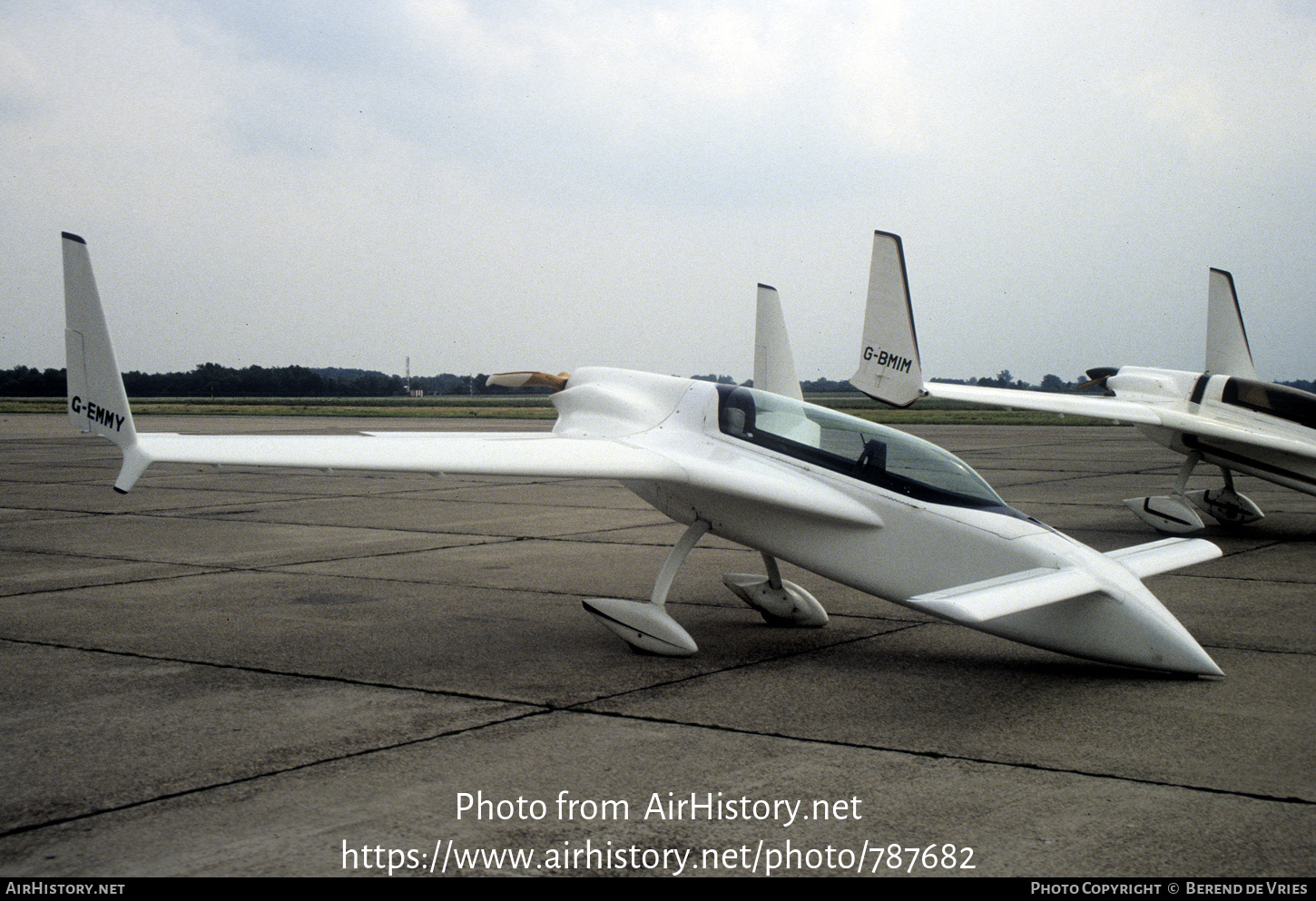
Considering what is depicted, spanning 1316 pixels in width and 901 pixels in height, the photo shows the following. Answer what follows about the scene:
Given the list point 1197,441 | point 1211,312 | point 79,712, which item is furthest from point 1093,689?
point 1211,312

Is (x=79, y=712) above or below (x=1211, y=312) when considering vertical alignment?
below

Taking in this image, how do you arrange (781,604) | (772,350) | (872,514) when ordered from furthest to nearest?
(772,350)
(781,604)
(872,514)

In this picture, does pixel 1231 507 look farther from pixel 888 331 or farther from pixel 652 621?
pixel 652 621

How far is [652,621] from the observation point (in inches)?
298

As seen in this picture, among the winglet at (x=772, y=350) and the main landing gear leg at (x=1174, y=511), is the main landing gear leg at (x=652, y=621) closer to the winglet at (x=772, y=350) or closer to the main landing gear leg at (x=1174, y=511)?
the winglet at (x=772, y=350)

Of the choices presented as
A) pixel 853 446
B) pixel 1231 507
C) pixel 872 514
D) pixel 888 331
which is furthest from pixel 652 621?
pixel 1231 507

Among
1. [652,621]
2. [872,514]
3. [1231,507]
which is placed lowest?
[1231,507]

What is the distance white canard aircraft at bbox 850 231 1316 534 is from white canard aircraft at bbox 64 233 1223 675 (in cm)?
416

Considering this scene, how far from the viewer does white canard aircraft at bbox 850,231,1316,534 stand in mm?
12062

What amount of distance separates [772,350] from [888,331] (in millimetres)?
1772

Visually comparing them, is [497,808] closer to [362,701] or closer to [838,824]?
[838,824]

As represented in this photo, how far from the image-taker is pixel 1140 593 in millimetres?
6645

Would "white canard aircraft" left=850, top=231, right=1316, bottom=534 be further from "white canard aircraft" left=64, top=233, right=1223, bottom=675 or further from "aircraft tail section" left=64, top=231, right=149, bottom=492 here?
"aircraft tail section" left=64, top=231, right=149, bottom=492
